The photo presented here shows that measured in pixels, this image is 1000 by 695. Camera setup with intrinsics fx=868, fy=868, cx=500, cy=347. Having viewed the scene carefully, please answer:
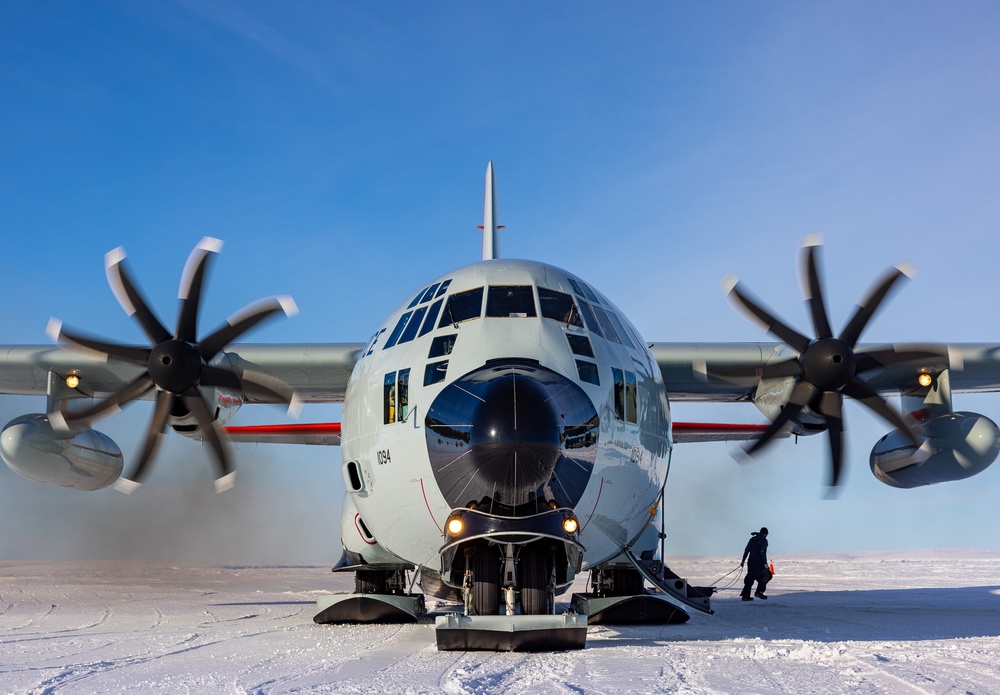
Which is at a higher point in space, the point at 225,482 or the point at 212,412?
the point at 212,412

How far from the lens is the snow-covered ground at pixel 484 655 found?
5.83 meters

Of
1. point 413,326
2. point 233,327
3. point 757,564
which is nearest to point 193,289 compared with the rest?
point 233,327

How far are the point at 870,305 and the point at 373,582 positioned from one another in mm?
7781

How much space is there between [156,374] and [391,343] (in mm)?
4165

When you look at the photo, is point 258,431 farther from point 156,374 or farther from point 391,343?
point 391,343

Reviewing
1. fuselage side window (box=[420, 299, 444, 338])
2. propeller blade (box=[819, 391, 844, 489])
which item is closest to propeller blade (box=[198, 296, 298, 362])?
fuselage side window (box=[420, 299, 444, 338])

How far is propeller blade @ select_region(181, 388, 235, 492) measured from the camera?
11.5m

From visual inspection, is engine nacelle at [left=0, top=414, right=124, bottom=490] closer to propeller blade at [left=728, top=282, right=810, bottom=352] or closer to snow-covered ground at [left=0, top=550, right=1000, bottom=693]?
snow-covered ground at [left=0, top=550, right=1000, bottom=693]

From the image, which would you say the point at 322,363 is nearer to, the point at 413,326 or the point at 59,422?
the point at 59,422

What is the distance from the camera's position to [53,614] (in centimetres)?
1266

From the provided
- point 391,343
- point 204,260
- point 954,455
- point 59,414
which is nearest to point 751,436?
point 954,455

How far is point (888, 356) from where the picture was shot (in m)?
11.6

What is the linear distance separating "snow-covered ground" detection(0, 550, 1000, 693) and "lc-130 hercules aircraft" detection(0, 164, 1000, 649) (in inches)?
26.8

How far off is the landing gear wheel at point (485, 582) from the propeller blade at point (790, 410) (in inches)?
193
